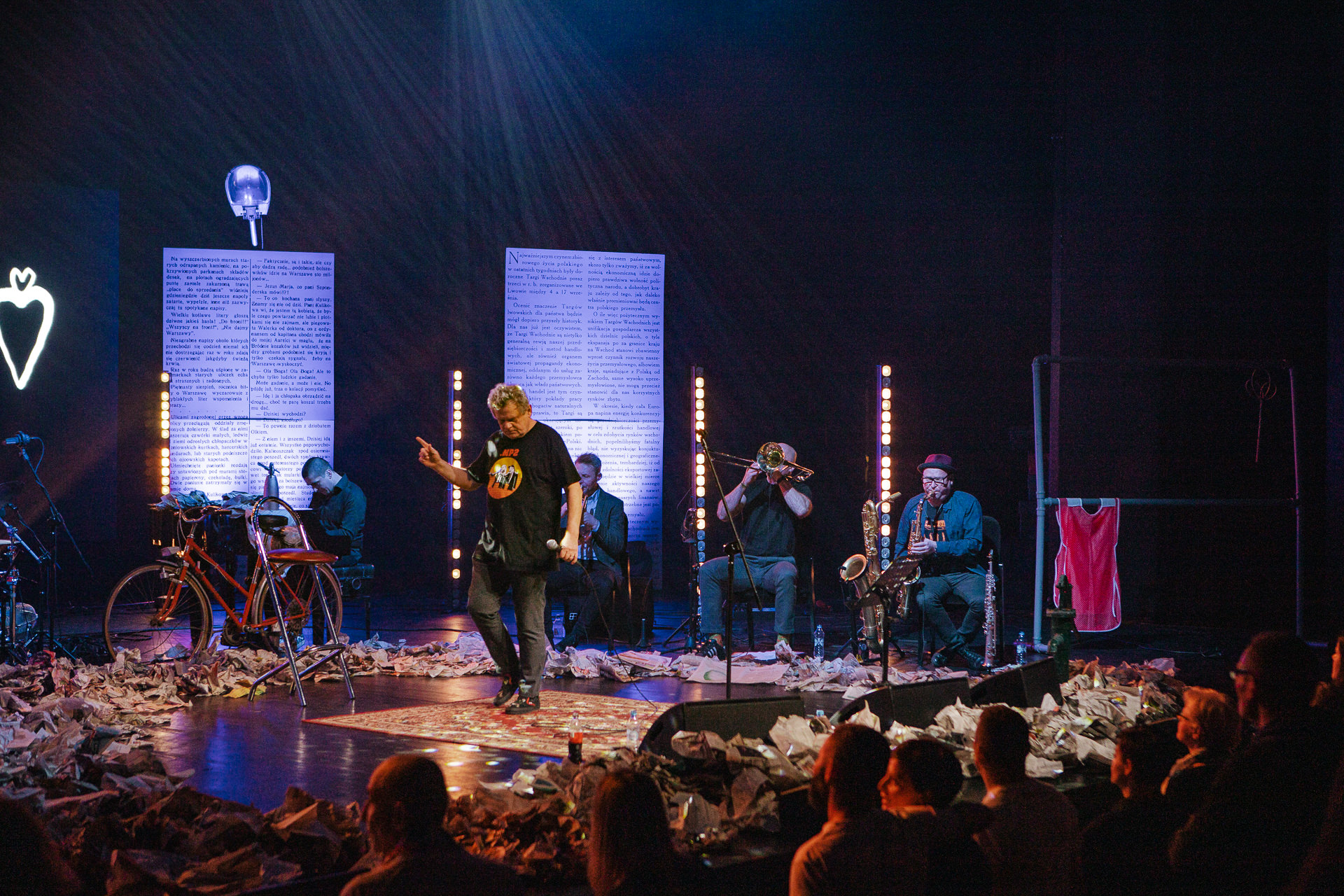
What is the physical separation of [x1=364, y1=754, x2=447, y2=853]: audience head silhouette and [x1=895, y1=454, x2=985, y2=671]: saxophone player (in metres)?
5.39

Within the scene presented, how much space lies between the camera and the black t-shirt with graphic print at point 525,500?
5.28 meters

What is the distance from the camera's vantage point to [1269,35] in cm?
889

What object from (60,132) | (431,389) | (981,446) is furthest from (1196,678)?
(60,132)

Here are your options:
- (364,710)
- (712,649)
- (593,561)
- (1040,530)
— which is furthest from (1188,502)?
(364,710)

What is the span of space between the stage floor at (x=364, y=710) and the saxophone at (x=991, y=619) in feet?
1.73

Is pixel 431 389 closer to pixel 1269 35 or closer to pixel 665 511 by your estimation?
pixel 665 511

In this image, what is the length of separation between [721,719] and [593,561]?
4.56 metres

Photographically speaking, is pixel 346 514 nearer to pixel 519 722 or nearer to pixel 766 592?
pixel 766 592

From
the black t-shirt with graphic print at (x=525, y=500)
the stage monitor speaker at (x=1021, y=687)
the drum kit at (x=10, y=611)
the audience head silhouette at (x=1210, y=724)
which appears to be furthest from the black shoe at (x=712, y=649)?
the drum kit at (x=10, y=611)

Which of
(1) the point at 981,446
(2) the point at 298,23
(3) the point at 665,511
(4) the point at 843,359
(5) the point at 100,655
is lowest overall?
(5) the point at 100,655

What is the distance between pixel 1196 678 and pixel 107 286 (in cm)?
969

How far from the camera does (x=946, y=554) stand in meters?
7.25

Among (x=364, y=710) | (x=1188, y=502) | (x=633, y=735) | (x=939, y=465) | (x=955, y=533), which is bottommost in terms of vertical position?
(x=364, y=710)

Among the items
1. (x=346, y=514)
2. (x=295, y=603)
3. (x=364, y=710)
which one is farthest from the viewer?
(x=346, y=514)
